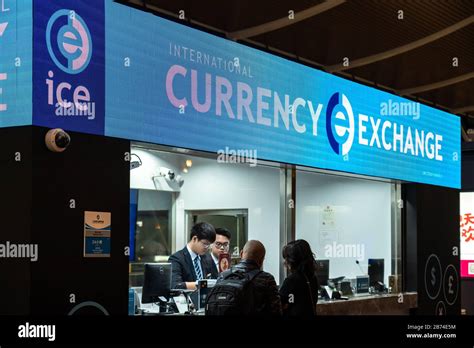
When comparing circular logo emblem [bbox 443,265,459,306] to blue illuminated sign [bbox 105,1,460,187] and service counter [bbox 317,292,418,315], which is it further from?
blue illuminated sign [bbox 105,1,460,187]

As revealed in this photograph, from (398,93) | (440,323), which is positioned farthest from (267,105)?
(440,323)

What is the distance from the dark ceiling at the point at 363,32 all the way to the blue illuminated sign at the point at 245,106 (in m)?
0.27

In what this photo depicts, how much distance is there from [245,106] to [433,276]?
406cm

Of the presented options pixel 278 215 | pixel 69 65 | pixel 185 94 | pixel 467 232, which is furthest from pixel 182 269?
pixel 467 232

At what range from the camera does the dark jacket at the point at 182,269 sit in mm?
5758

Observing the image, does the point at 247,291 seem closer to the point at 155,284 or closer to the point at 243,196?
the point at 155,284

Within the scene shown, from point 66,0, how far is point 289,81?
102 inches

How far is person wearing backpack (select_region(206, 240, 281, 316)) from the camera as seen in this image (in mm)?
4230

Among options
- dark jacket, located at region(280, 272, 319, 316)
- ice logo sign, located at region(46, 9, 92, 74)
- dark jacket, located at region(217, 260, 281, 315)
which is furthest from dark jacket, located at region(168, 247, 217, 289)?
ice logo sign, located at region(46, 9, 92, 74)

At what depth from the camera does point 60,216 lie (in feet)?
14.2

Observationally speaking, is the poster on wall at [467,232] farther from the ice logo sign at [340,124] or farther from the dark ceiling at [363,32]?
the ice logo sign at [340,124]

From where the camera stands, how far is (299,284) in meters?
4.86

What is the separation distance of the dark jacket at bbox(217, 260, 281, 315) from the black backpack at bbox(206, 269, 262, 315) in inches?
1.3

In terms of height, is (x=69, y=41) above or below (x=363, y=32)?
below
